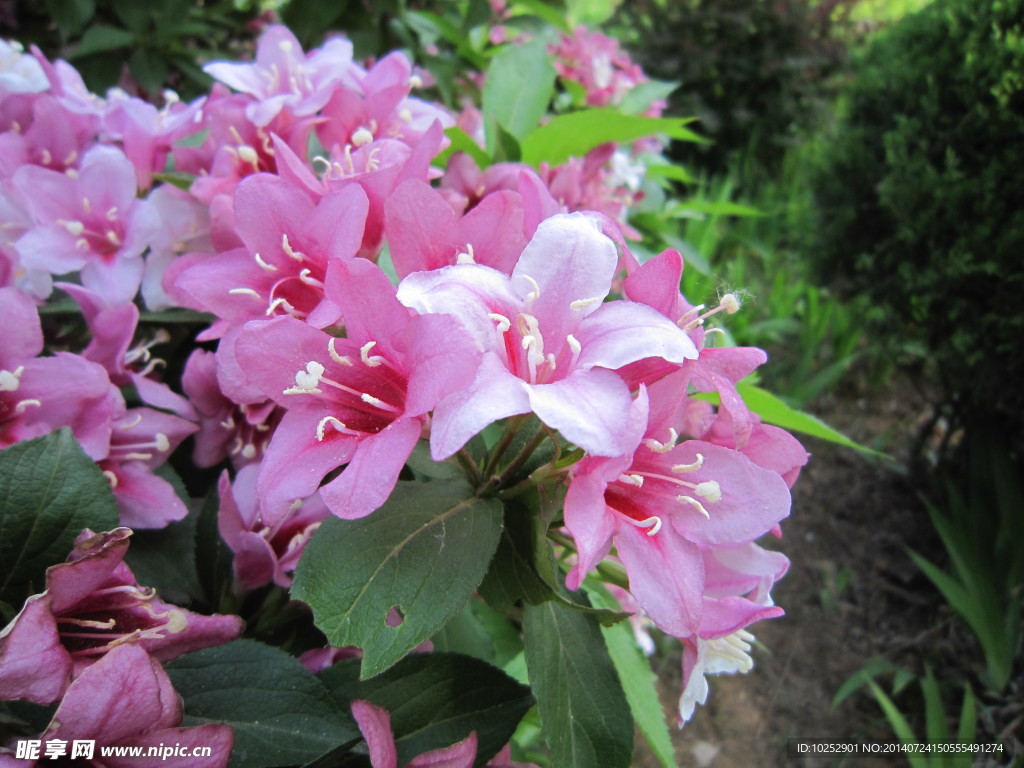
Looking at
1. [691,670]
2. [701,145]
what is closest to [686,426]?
[691,670]

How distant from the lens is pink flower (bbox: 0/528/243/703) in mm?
584

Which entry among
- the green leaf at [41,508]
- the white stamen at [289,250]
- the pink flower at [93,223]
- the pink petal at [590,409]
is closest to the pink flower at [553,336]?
the pink petal at [590,409]

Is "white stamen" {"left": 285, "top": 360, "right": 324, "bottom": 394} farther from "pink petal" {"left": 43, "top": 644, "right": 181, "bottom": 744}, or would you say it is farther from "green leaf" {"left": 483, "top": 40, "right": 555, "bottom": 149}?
"green leaf" {"left": 483, "top": 40, "right": 555, "bottom": 149}

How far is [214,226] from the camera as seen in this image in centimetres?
86

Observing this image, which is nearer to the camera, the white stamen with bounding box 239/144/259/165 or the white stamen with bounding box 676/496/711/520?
the white stamen with bounding box 676/496/711/520

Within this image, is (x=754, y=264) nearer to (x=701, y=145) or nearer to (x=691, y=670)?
(x=701, y=145)

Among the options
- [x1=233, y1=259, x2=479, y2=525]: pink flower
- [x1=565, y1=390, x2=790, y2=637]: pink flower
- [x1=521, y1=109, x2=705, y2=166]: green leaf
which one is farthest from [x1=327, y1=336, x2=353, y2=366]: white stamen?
[x1=521, y1=109, x2=705, y2=166]: green leaf

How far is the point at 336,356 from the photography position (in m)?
0.65

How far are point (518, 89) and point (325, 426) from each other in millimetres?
973

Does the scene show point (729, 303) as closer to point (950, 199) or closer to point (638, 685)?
point (638, 685)

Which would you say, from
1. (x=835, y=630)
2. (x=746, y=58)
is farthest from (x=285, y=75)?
(x=746, y=58)

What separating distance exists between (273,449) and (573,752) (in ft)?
1.35

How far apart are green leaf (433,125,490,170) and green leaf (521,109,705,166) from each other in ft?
0.30

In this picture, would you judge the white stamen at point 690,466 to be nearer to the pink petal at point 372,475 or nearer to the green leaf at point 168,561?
the pink petal at point 372,475
